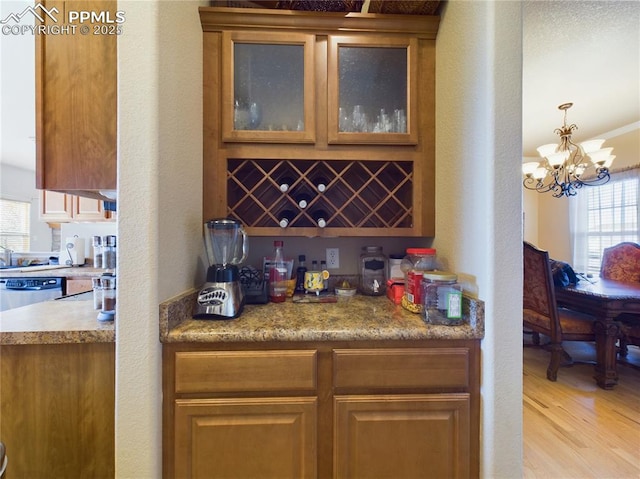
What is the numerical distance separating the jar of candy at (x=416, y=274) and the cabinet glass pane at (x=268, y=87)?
88 cm

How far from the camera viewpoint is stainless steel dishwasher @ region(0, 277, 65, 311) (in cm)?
247

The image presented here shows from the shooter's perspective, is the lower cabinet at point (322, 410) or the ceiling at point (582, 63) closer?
the lower cabinet at point (322, 410)

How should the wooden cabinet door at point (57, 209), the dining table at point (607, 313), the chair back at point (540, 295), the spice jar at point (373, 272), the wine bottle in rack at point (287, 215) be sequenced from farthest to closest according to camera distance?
1. the wooden cabinet door at point (57, 209)
2. the chair back at point (540, 295)
3. the dining table at point (607, 313)
4. the spice jar at point (373, 272)
5. the wine bottle in rack at point (287, 215)

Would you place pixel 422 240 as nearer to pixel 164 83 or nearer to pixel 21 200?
pixel 164 83

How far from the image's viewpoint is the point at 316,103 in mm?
1281

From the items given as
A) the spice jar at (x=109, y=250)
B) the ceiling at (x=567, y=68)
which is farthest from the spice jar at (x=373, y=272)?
the ceiling at (x=567, y=68)

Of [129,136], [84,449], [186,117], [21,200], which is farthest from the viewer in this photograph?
[21,200]

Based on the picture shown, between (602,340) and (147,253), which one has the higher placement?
Result: (147,253)

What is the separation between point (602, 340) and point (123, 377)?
10.8 ft

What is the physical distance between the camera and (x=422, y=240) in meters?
1.50

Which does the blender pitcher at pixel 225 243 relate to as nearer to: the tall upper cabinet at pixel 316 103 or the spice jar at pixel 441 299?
the tall upper cabinet at pixel 316 103

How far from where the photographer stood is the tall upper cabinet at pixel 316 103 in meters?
1.26

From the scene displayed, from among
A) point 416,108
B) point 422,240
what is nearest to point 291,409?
point 422,240

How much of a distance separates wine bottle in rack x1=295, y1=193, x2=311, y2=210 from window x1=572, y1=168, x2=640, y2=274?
15.7 ft
